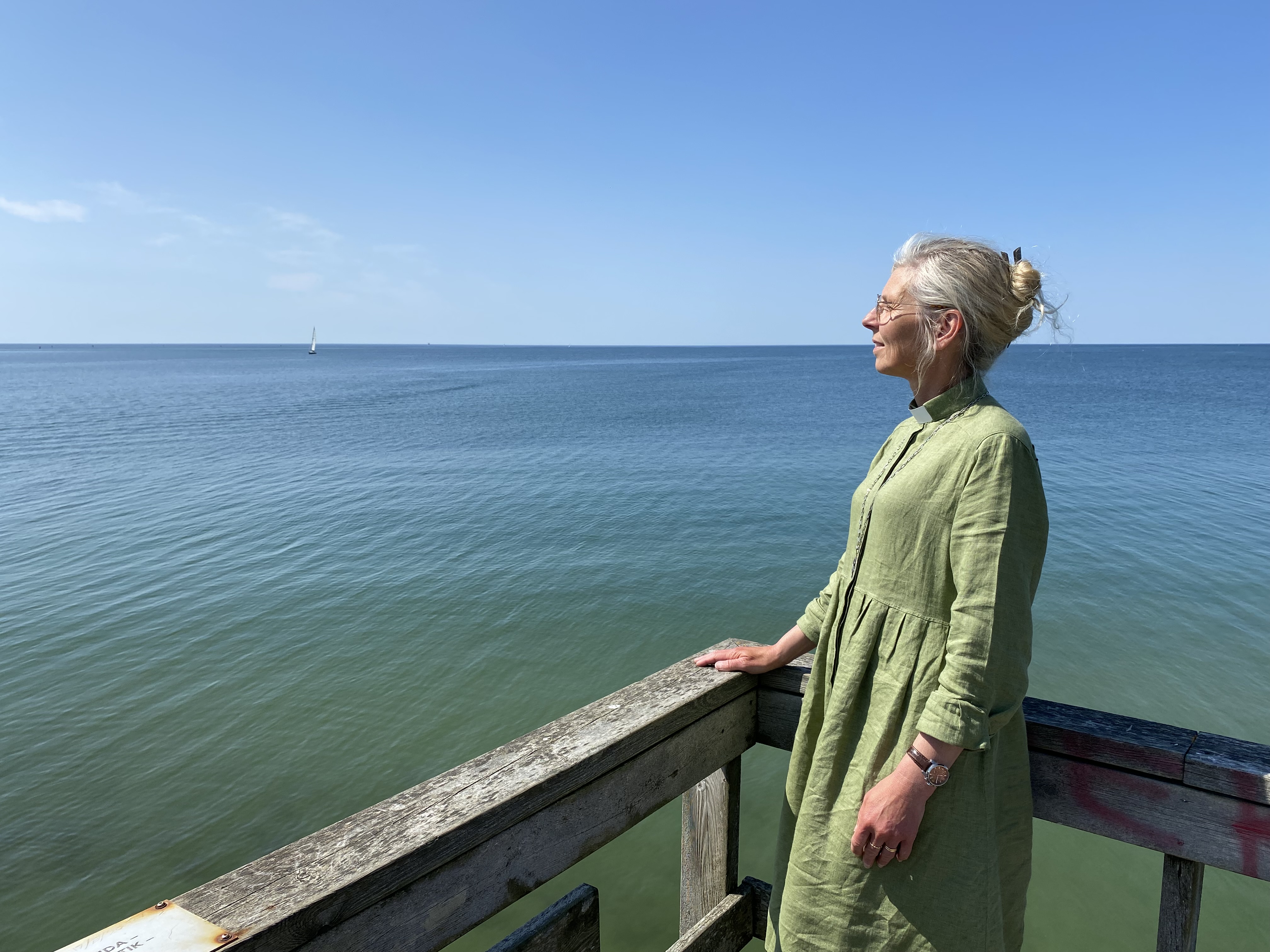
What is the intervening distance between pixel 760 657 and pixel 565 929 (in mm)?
775

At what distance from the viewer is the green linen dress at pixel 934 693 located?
145 cm

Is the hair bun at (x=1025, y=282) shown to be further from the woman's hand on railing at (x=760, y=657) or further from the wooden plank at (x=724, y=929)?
the wooden plank at (x=724, y=929)

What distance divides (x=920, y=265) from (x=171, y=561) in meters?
13.3

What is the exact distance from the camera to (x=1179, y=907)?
1597 mm

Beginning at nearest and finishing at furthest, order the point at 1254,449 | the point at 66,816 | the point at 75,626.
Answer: the point at 66,816 < the point at 75,626 < the point at 1254,449

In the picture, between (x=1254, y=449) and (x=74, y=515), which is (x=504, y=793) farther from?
(x=1254, y=449)

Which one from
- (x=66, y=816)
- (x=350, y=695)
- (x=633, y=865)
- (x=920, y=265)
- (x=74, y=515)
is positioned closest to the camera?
(x=920, y=265)

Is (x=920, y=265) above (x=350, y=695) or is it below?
above

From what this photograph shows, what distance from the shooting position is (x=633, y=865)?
5840mm

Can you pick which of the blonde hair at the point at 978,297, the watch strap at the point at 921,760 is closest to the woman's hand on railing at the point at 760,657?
the watch strap at the point at 921,760

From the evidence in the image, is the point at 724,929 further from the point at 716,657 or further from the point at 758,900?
the point at 716,657

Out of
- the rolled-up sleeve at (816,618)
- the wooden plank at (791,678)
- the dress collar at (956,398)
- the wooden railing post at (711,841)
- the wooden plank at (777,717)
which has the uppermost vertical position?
the dress collar at (956,398)

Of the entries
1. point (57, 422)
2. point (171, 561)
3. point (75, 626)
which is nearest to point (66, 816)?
point (75, 626)

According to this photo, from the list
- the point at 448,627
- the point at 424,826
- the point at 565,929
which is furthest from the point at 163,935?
the point at 448,627
